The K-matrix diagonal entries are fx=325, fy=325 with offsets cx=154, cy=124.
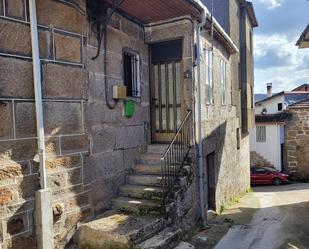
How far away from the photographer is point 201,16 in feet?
24.4

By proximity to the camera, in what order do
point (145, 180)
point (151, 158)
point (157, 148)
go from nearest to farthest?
point (145, 180) < point (151, 158) < point (157, 148)

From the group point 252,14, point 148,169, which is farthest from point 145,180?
point 252,14

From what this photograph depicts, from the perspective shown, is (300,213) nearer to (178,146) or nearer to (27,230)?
(178,146)

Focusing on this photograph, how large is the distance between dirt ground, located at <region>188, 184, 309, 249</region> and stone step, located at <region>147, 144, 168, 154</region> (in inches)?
83.4

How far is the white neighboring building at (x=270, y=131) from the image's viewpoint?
75.9 ft

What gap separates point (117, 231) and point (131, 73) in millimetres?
3788

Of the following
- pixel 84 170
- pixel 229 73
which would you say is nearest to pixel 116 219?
pixel 84 170

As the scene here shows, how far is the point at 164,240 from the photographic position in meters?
5.46

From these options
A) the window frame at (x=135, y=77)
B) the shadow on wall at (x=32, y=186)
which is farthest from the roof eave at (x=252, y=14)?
the shadow on wall at (x=32, y=186)

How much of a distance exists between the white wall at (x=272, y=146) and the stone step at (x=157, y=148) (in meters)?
17.3

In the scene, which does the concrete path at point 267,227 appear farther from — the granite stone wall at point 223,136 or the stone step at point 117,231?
the stone step at point 117,231

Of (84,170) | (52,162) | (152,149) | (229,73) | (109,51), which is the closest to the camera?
(52,162)

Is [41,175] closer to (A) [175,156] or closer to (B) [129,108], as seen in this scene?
(B) [129,108]

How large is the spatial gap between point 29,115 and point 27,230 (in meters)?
1.63
